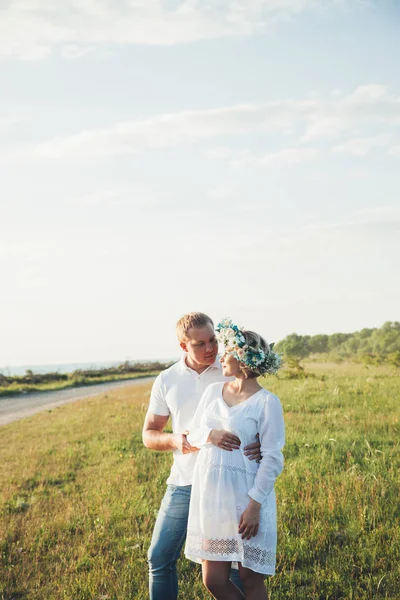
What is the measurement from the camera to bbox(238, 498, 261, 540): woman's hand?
137 inches

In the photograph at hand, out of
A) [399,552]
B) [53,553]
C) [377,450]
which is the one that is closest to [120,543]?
[53,553]

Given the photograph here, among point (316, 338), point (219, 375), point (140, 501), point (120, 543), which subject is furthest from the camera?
point (316, 338)

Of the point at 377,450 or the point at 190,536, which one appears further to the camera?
the point at 377,450

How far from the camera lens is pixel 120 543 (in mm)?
6410

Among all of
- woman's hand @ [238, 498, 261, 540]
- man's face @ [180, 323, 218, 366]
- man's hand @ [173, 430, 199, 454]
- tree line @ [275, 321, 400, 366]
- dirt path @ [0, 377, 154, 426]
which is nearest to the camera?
woman's hand @ [238, 498, 261, 540]

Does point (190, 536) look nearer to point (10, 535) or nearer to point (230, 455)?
point (230, 455)

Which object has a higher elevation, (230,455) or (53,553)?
(230,455)

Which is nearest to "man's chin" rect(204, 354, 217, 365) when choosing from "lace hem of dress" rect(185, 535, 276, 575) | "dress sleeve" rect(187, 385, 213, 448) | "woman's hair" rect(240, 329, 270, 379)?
"dress sleeve" rect(187, 385, 213, 448)

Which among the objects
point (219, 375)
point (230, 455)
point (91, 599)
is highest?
point (219, 375)

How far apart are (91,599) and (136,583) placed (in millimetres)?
464

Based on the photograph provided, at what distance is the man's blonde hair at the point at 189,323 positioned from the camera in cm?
422

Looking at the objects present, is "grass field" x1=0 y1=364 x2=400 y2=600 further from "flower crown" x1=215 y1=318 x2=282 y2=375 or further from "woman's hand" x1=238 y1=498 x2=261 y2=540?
"flower crown" x1=215 y1=318 x2=282 y2=375

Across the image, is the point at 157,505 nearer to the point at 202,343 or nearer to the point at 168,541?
the point at 168,541

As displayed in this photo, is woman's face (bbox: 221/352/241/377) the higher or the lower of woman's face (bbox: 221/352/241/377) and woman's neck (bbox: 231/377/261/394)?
the higher
